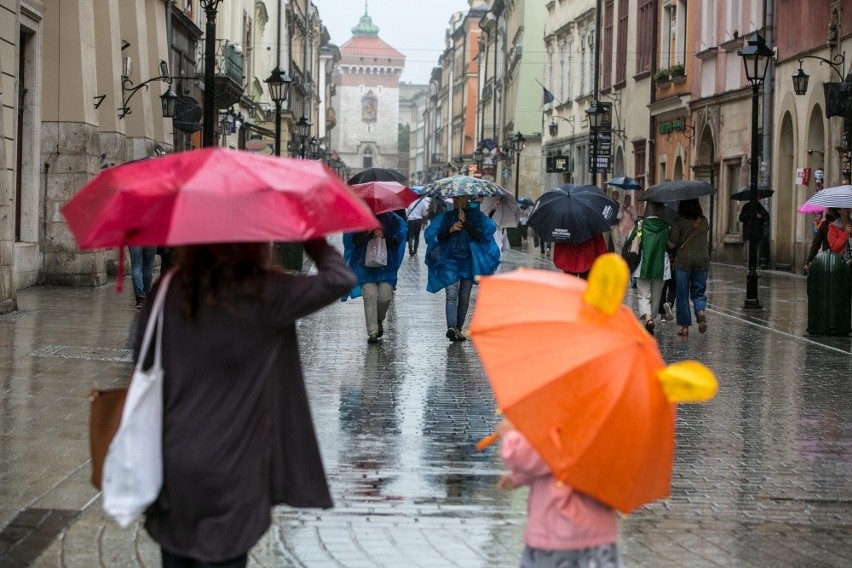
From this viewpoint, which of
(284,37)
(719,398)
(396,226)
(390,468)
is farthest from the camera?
(284,37)

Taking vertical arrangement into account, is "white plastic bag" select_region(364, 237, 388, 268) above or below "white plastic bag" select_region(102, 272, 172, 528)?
above

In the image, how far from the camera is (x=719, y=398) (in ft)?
38.3

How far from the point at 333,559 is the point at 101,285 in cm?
1660

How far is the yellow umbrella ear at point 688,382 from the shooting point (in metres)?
3.90

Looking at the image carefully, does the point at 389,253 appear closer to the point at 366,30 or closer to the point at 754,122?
the point at 754,122

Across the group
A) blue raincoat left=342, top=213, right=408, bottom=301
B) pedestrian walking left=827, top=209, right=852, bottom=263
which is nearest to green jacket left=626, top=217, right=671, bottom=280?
pedestrian walking left=827, top=209, right=852, bottom=263

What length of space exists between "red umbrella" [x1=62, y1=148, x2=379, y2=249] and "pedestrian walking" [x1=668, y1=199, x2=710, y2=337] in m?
13.0

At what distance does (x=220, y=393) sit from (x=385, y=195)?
1102cm

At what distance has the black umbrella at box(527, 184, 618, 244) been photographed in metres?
15.6

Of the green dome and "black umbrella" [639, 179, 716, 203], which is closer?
"black umbrella" [639, 179, 716, 203]

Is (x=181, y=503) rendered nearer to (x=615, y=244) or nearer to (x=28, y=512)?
(x=28, y=512)

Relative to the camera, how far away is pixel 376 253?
14969mm

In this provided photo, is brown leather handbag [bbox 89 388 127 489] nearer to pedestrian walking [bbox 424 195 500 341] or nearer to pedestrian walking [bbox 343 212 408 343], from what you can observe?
pedestrian walking [bbox 343 212 408 343]

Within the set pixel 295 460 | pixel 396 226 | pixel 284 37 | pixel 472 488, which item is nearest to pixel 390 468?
pixel 472 488
